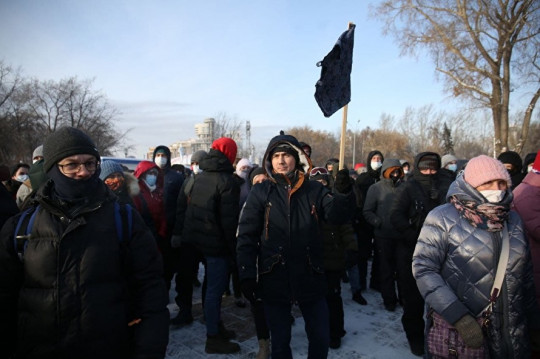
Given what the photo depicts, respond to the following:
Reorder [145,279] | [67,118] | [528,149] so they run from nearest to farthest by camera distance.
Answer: [145,279], [67,118], [528,149]

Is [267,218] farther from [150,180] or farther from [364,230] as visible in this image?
[364,230]

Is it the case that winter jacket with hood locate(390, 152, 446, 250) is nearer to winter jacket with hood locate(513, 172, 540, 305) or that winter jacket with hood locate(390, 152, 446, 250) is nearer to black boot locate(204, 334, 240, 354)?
winter jacket with hood locate(513, 172, 540, 305)

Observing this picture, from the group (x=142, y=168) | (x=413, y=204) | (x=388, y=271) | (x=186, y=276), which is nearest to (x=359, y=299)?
(x=388, y=271)

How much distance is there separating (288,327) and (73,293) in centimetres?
169

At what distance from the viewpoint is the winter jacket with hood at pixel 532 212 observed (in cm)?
266

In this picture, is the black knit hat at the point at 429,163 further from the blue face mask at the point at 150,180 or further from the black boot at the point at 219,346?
the blue face mask at the point at 150,180

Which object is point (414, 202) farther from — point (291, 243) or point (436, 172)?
point (291, 243)

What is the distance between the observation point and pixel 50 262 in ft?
5.55

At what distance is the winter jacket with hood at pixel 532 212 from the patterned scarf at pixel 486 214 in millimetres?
672

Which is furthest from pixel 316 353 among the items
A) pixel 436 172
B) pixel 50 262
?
pixel 436 172

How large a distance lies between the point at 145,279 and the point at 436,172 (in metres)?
3.29

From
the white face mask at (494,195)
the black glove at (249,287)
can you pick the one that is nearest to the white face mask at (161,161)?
the black glove at (249,287)

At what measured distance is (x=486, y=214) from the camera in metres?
2.19

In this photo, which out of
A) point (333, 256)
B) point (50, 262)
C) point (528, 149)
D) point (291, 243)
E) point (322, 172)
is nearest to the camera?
point (50, 262)
